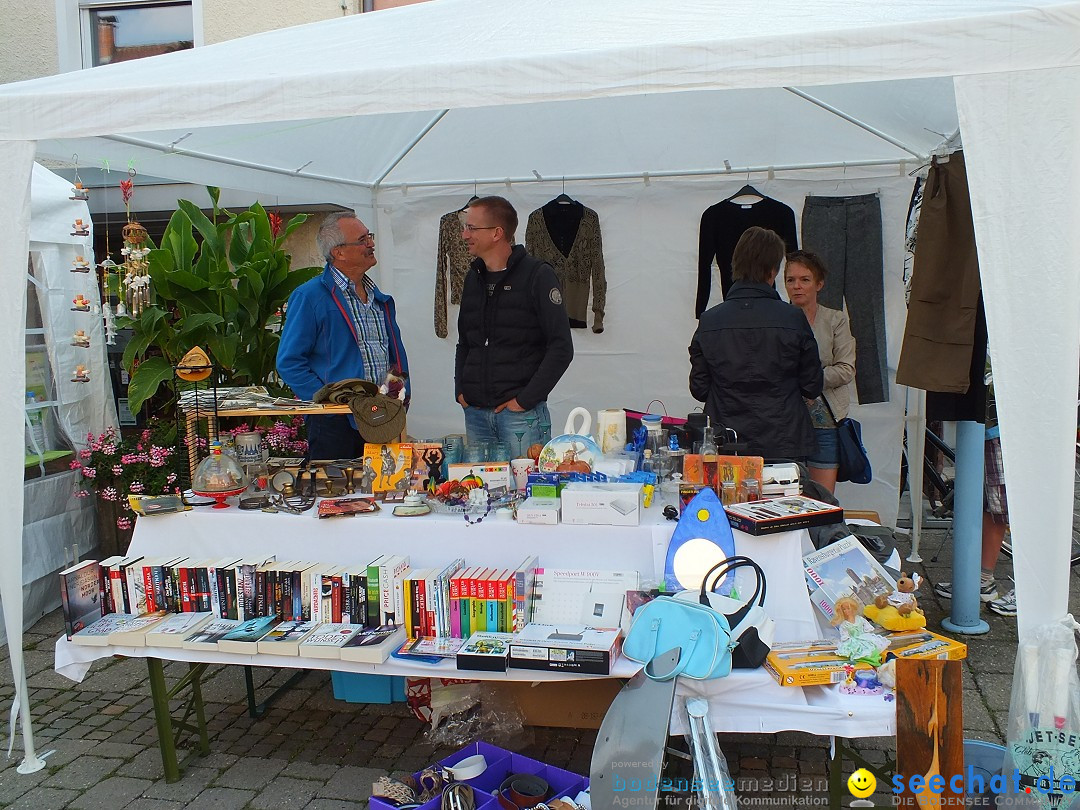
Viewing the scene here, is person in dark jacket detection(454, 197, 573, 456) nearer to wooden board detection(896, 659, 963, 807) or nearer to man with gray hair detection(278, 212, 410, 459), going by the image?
man with gray hair detection(278, 212, 410, 459)

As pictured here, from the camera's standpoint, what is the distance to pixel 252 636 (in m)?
2.75

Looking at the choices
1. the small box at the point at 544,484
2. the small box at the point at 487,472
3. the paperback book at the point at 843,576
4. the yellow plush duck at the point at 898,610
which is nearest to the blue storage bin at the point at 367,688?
the small box at the point at 487,472

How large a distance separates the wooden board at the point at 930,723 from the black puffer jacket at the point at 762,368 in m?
1.59

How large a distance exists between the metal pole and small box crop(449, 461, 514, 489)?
2.12 meters

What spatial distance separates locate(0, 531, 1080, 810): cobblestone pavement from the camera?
2.83 m

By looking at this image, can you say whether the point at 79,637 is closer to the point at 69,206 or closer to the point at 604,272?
the point at 69,206

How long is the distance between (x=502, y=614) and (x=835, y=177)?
3.86 metres

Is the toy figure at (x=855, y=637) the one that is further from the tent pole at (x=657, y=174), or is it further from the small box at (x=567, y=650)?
the tent pole at (x=657, y=174)

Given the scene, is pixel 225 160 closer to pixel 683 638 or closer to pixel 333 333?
pixel 333 333

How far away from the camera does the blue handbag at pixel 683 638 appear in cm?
227

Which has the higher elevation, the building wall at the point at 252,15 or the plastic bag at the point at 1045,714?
the building wall at the point at 252,15

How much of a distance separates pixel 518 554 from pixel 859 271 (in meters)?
3.40

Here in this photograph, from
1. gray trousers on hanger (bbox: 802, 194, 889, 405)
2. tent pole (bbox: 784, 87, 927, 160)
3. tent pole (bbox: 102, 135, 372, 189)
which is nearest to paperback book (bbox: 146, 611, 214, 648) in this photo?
tent pole (bbox: 102, 135, 372, 189)

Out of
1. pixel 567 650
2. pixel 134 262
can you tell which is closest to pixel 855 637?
pixel 567 650
